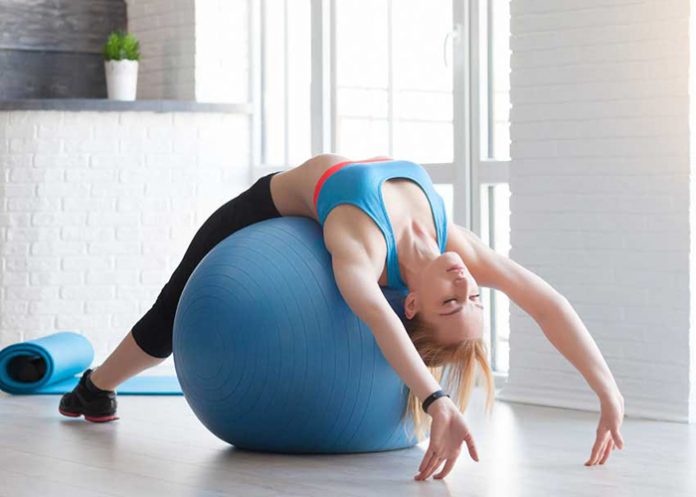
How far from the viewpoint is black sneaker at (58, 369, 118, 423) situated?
4219 mm

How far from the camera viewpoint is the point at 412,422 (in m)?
3.62

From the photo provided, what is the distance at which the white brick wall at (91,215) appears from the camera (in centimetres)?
614

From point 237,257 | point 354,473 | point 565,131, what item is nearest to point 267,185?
point 237,257

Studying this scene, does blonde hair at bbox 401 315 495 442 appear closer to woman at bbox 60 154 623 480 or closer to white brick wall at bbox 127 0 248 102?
woman at bbox 60 154 623 480

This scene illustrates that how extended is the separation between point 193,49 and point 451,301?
3481mm

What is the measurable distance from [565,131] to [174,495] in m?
2.37

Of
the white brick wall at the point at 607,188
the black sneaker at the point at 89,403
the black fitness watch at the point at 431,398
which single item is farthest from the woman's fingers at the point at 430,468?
the white brick wall at the point at 607,188

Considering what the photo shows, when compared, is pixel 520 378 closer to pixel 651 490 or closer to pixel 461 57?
pixel 461 57

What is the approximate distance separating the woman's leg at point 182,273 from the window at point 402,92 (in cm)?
166

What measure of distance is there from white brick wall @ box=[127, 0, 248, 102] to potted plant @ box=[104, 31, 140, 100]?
131 mm

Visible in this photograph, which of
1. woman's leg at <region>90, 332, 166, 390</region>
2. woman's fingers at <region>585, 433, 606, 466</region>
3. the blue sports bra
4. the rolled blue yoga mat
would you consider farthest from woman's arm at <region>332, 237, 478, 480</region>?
the rolled blue yoga mat

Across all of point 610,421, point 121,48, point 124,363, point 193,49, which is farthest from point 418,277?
point 121,48

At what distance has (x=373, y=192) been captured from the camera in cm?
348

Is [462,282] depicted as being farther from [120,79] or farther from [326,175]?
[120,79]
